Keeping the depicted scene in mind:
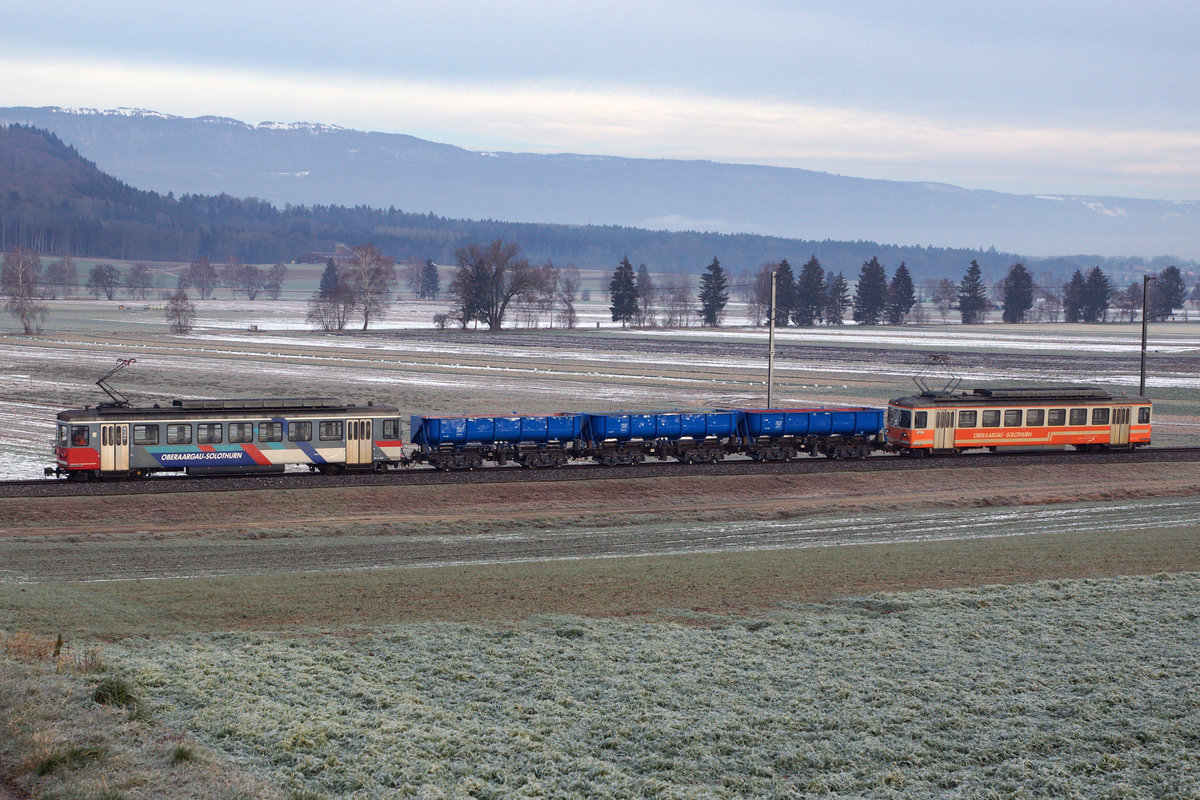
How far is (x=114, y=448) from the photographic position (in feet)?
133

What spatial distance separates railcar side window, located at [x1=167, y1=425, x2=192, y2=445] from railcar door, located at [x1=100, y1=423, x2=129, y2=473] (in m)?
1.43

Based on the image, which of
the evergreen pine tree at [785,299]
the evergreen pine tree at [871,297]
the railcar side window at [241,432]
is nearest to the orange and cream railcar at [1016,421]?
the railcar side window at [241,432]

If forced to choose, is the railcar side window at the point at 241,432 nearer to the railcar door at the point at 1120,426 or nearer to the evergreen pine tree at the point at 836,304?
the railcar door at the point at 1120,426

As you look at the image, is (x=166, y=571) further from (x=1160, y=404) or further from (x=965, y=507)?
(x=1160, y=404)

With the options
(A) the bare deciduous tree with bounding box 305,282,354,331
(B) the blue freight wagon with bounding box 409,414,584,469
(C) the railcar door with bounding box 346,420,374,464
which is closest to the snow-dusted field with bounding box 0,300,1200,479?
(A) the bare deciduous tree with bounding box 305,282,354,331

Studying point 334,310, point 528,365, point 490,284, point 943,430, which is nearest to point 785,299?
point 490,284

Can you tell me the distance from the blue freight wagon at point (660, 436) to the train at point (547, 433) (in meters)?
0.05

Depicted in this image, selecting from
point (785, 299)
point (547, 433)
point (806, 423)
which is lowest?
point (547, 433)

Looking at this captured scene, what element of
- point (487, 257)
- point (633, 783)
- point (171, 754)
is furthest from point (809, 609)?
point (487, 257)

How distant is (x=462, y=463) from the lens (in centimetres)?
4584

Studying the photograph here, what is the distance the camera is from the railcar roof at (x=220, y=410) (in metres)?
40.4

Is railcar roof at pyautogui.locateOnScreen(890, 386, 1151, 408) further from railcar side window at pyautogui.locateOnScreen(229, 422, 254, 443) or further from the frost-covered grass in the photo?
railcar side window at pyautogui.locateOnScreen(229, 422, 254, 443)

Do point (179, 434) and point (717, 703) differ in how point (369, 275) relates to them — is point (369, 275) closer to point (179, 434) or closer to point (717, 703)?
point (179, 434)

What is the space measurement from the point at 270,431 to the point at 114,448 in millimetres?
5476
